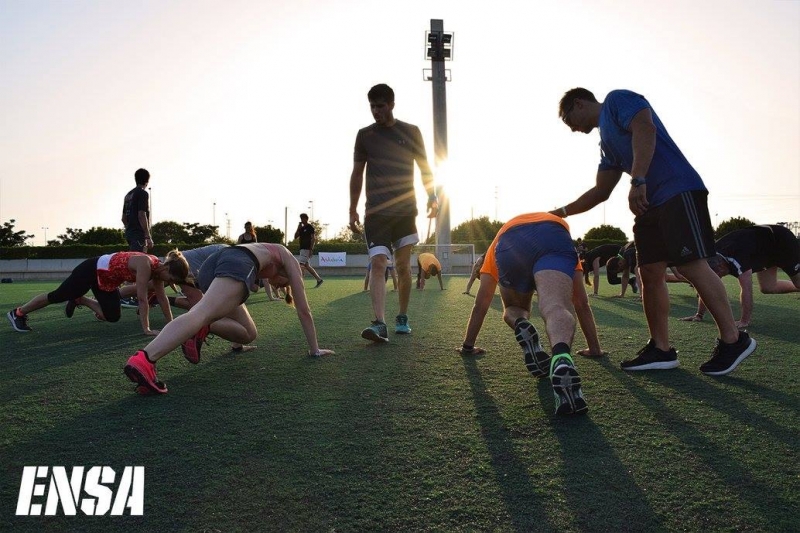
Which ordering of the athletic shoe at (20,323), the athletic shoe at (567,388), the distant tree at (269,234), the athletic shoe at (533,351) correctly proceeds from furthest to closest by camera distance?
the distant tree at (269,234), the athletic shoe at (20,323), the athletic shoe at (533,351), the athletic shoe at (567,388)

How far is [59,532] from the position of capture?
5.68 feet

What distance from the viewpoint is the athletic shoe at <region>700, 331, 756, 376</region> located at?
141 inches

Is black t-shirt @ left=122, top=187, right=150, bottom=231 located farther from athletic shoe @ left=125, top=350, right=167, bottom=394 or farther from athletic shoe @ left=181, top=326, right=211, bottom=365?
athletic shoe @ left=125, top=350, right=167, bottom=394

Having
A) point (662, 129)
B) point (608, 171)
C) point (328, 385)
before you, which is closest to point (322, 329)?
point (328, 385)

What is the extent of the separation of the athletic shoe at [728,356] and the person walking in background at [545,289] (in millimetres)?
1087

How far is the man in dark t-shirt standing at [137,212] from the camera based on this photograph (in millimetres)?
8312

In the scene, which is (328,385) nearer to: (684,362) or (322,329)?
(684,362)

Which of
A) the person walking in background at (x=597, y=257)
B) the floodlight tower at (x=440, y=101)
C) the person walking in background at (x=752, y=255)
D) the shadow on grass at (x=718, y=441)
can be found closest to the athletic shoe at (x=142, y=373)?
the shadow on grass at (x=718, y=441)

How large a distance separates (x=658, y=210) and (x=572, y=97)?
0.89 meters

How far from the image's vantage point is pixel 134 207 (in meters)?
8.37

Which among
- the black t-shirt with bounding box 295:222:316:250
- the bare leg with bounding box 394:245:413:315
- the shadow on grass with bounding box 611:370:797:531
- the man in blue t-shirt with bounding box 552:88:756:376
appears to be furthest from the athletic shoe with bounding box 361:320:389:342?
the black t-shirt with bounding box 295:222:316:250

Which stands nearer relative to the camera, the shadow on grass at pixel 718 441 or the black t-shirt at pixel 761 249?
the shadow on grass at pixel 718 441

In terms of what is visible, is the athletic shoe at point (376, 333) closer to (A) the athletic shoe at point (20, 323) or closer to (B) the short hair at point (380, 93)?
(B) the short hair at point (380, 93)

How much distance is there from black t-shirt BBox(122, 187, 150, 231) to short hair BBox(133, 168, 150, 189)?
3.9 inches
